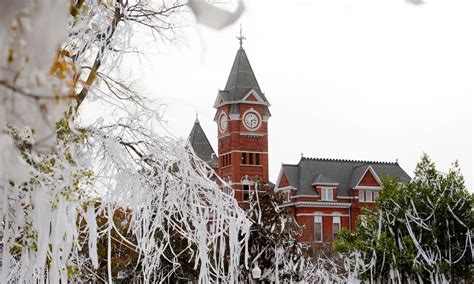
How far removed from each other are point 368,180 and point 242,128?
30.4 feet

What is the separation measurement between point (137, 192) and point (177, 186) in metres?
0.47

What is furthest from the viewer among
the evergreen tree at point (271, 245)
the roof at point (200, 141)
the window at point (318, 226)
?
the roof at point (200, 141)

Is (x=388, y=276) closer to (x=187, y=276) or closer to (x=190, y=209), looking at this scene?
(x=187, y=276)

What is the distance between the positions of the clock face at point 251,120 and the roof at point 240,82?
116 centimetres

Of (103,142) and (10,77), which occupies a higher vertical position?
(103,142)

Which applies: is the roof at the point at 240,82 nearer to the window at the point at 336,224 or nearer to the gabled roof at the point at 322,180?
the gabled roof at the point at 322,180

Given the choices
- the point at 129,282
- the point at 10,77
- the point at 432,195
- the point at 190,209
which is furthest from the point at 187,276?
the point at 10,77

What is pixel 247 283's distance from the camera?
1770 cm

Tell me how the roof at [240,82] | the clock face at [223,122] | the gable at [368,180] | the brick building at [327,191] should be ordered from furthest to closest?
the clock face at [223,122] < the gable at [368,180] < the roof at [240,82] < the brick building at [327,191]

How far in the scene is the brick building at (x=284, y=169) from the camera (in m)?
44.1

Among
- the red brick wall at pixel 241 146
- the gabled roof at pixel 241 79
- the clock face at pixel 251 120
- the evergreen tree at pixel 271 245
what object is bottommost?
the evergreen tree at pixel 271 245

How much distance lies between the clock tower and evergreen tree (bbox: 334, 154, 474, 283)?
27520 millimetres

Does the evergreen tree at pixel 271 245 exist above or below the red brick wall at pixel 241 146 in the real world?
below

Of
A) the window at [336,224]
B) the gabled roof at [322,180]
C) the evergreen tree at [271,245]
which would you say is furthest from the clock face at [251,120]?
the evergreen tree at [271,245]
